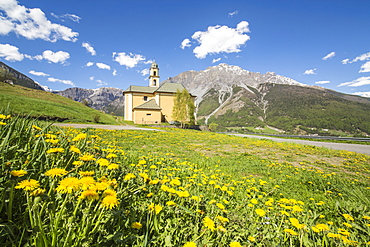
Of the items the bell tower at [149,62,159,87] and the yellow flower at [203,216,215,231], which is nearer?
the yellow flower at [203,216,215,231]

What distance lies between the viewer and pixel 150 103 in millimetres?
38969

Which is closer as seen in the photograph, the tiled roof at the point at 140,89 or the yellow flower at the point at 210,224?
the yellow flower at the point at 210,224

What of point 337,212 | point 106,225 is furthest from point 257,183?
point 106,225

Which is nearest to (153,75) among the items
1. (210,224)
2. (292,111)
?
(210,224)

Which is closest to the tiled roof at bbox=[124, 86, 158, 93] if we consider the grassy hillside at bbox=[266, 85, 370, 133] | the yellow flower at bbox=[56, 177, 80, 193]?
the yellow flower at bbox=[56, 177, 80, 193]

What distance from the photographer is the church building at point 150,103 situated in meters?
37.2

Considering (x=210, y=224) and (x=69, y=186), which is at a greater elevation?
(x=69, y=186)

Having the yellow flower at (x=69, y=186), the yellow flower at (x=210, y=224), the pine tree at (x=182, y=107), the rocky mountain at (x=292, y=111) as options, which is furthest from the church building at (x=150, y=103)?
the rocky mountain at (x=292, y=111)

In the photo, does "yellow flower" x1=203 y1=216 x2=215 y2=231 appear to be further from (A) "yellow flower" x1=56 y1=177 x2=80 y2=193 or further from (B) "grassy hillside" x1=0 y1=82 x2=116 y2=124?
(B) "grassy hillside" x1=0 y1=82 x2=116 y2=124

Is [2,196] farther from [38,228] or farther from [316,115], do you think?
[316,115]

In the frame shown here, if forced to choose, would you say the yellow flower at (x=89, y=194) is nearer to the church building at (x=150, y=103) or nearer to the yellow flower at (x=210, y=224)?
the yellow flower at (x=210, y=224)

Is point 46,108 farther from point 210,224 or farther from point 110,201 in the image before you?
point 210,224

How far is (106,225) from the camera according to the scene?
1.35m

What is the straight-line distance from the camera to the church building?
37250mm
